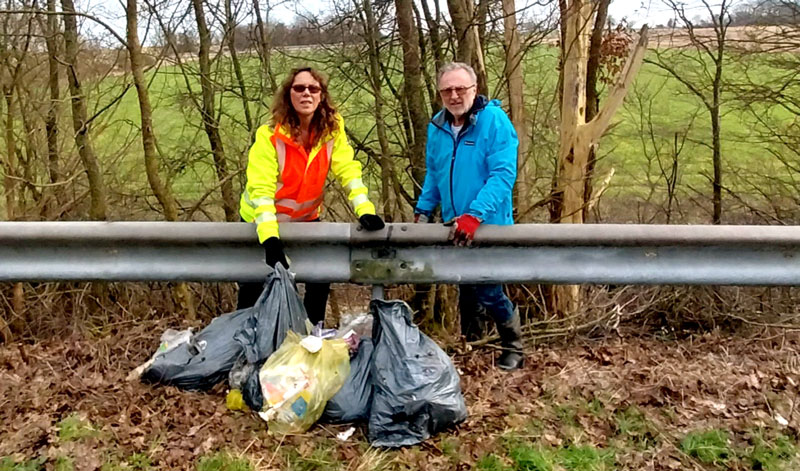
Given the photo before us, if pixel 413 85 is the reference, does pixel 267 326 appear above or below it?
below

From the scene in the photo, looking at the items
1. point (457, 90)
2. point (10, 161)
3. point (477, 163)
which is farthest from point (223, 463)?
point (10, 161)

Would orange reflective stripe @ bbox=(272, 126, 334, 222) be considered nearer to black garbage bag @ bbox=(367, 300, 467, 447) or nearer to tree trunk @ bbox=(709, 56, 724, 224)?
black garbage bag @ bbox=(367, 300, 467, 447)

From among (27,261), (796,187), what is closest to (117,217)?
(27,261)

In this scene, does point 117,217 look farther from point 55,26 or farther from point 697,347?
point 697,347

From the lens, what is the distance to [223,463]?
9.18 feet

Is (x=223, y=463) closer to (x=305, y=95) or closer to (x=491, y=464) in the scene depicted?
(x=491, y=464)

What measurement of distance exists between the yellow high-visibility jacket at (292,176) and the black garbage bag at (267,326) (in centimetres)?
25

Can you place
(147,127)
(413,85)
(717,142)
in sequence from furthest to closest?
(717,142), (147,127), (413,85)

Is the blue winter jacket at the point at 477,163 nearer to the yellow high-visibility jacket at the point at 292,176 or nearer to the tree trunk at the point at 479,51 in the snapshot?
the yellow high-visibility jacket at the point at 292,176

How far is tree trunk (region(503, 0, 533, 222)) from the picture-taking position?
221 inches

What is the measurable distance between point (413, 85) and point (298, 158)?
2.28m

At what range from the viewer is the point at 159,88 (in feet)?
25.7

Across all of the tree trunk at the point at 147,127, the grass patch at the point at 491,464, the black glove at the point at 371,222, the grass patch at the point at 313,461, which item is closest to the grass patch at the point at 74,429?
the grass patch at the point at 313,461

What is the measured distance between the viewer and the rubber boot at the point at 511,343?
377 cm
